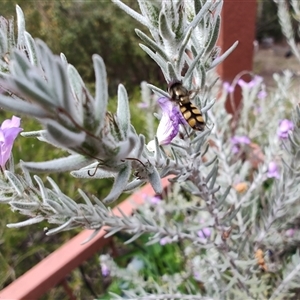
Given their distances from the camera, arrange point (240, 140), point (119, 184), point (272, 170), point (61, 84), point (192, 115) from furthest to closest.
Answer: point (240, 140), point (272, 170), point (192, 115), point (119, 184), point (61, 84)

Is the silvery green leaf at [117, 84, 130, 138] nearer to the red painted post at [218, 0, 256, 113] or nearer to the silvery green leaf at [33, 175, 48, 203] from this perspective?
the silvery green leaf at [33, 175, 48, 203]

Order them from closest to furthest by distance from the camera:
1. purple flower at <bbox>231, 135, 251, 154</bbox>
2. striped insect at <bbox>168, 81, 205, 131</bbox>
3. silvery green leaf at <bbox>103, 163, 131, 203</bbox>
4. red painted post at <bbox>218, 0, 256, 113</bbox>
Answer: silvery green leaf at <bbox>103, 163, 131, 203</bbox> < striped insect at <bbox>168, 81, 205, 131</bbox> < red painted post at <bbox>218, 0, 256, 113</bbox> < purple flower at <bbox>231, 135, 251, 154</bbox>

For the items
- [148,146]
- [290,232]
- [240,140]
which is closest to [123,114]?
[148,146]

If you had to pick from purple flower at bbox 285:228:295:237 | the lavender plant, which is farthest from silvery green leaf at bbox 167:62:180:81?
purple flower at bbox 285:228:295:237

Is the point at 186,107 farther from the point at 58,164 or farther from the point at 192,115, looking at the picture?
the point at 58,164

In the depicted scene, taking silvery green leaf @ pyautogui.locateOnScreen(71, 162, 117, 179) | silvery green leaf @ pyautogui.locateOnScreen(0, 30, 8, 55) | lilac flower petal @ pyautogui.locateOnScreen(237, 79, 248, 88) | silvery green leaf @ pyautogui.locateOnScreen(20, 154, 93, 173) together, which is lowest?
lilac flower petal @ pyautogui.locateOnScreen(237, 79, 248, 88)

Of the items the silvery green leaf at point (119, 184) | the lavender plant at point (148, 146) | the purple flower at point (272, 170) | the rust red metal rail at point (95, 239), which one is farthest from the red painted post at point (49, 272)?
the silvery green leaf at point (119, 184)

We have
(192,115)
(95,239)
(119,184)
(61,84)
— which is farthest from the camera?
(95,239)
